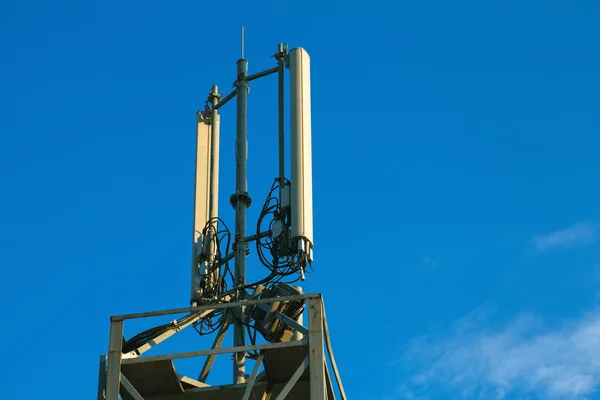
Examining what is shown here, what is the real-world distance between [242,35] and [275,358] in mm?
8812

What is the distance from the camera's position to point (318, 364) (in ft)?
57.5

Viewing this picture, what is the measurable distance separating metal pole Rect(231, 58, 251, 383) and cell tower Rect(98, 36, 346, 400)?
18 mm

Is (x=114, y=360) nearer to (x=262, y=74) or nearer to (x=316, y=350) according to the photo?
(x=316, y=350)

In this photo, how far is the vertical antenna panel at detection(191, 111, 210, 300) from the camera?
22.6 meters

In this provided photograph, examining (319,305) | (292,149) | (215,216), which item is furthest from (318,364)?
(215,216)

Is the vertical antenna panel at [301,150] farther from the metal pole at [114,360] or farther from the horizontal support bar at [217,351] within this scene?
the metal pole at [114,360]

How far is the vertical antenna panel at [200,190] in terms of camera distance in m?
22.6

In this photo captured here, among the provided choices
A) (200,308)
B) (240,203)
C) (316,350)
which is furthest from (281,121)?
(316,350)

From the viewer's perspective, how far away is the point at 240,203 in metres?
22.1

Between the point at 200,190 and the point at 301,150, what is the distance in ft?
13.0

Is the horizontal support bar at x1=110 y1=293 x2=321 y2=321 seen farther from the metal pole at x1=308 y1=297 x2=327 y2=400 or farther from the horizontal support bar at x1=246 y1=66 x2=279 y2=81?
the horizontal support bar at x1=246 y1=66 x2=279 y2=81

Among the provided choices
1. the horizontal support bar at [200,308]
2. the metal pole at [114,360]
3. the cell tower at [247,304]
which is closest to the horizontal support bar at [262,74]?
the cell tower at [247,304]

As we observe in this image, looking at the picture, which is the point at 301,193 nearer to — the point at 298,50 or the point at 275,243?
the point at 275,243

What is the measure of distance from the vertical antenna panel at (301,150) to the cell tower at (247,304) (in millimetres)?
16
